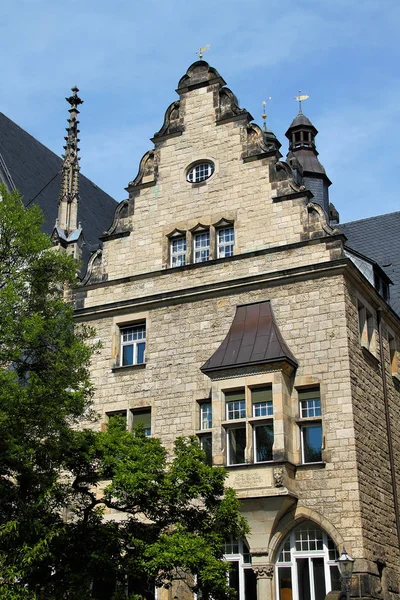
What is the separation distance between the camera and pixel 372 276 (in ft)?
72.0

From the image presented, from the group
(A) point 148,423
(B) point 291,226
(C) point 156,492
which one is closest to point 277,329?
(B) point 291,226

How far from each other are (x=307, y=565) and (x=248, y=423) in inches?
126

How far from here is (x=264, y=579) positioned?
698 inches

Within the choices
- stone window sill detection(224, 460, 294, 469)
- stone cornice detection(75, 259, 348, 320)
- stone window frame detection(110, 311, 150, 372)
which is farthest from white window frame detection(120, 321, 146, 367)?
stone window sill detection(224, 460, 294, 469)

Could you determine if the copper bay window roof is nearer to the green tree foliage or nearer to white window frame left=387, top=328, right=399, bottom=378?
the green tree foliage

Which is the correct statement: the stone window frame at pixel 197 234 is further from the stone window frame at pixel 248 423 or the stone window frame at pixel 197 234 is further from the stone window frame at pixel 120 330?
the stone window frame at pixel 248 423

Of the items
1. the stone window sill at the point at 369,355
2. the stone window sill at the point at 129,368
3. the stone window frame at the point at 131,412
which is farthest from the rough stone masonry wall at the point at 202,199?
the stone window frame at the point at 131,412

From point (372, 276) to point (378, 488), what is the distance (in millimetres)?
5672

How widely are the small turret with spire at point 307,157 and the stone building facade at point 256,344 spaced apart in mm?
15019

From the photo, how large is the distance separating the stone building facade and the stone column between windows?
0.02 metres

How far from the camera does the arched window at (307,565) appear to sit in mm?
17625

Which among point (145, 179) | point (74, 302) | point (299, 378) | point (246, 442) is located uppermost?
point (145, 179)

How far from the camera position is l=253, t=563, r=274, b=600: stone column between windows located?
692 inches

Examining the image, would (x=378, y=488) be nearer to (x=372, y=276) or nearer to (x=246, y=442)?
(x=246, y=442)
